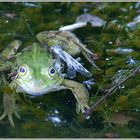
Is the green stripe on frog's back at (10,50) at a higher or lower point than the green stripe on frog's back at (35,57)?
higher

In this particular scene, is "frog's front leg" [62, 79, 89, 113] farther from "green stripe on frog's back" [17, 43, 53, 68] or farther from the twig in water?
"green stripe on frog's back" [17, 43, 53, 68]

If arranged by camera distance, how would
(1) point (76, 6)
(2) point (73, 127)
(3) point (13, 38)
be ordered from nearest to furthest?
(2) point (73, 127) → (3) point (13, 38) → (1) point (76, 6)

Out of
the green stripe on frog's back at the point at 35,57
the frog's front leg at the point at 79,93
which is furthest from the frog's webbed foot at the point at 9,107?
the frog's front leg at the point at 79,93

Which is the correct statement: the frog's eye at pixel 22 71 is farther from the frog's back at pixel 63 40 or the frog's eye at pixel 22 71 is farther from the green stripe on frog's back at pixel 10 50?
the frog's back at pixel 63 40

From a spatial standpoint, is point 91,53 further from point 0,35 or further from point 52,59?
point 0,35

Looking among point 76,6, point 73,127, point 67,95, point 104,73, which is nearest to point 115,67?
point 104,73

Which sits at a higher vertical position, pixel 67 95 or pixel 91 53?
pixel 91 53

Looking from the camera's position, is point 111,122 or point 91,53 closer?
point 111,122
